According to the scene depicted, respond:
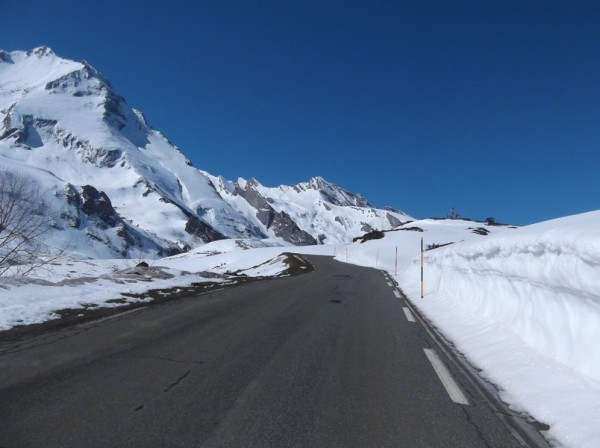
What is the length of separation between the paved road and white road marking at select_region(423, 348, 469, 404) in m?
0.07

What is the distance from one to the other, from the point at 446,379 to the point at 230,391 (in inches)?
108

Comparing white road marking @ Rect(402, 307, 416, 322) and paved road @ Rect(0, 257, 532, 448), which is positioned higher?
white road marking @ Rect(402, 307, 416, 322)

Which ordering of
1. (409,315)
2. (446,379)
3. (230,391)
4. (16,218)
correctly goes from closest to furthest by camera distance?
(230,391) < (446,379) < (409,315) < (16,218)

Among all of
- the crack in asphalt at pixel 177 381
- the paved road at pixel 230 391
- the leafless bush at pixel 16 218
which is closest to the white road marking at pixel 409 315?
the paved road at pixel 230 391

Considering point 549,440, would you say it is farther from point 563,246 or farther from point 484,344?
point 484,344

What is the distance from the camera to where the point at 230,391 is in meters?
5.12

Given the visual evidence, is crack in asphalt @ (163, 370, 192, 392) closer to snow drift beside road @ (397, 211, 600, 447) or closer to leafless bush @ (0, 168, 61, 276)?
snow drift beside road @ (397, 211, 600, 447)

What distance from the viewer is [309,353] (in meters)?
7.02

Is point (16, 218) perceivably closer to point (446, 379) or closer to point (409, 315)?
point (409, 315)

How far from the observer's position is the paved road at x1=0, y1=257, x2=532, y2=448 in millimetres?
4086

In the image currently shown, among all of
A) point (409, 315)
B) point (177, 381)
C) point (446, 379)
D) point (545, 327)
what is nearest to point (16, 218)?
point (177, 381)

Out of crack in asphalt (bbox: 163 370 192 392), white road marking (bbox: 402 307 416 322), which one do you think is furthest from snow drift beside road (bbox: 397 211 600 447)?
crack in asphalt (bbox: 163 370 192 392)

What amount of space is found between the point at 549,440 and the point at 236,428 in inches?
110

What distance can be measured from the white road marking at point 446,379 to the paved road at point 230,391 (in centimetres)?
7
